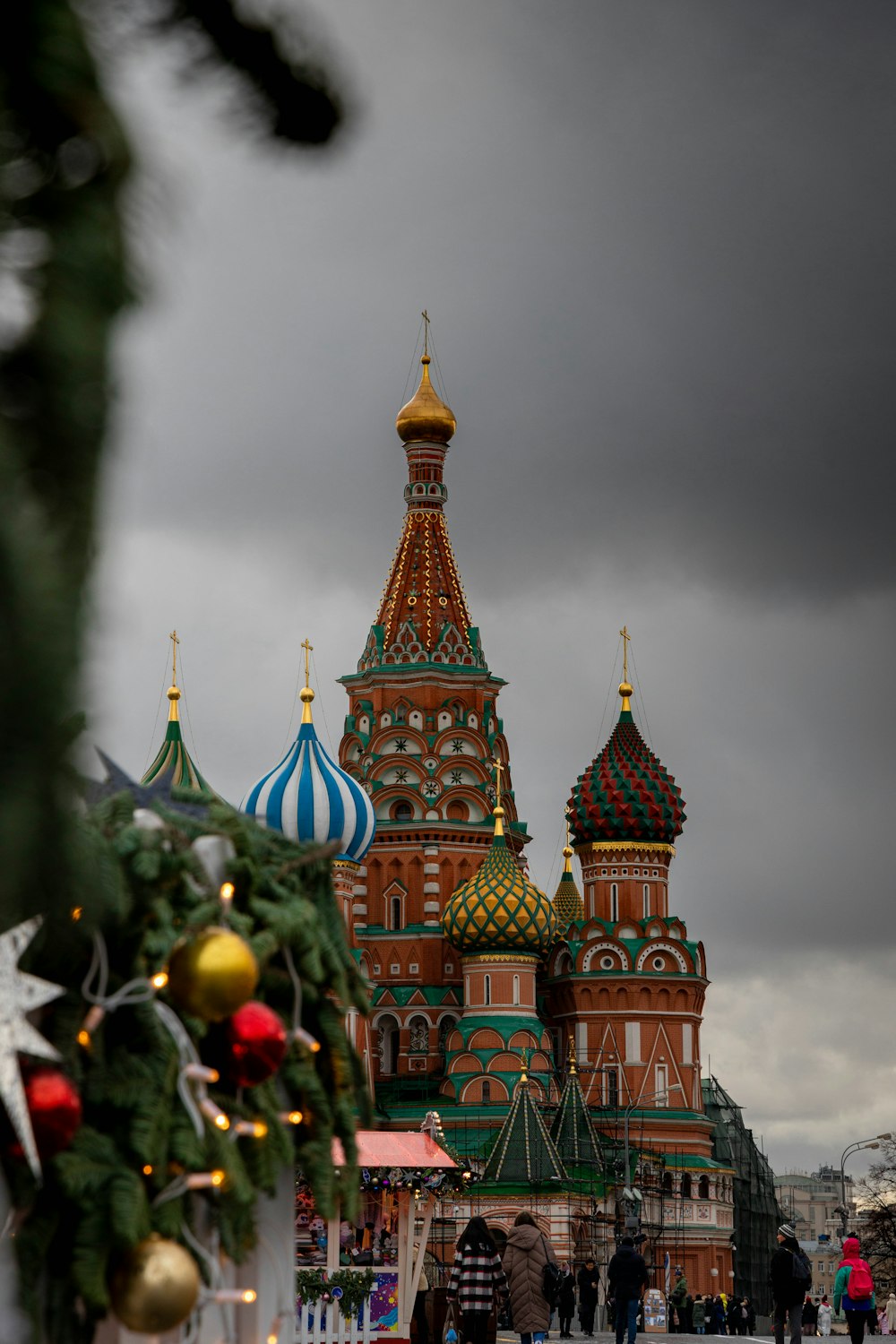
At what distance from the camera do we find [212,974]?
6.33 meters

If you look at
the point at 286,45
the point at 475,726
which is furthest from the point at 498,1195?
the point at 286,45

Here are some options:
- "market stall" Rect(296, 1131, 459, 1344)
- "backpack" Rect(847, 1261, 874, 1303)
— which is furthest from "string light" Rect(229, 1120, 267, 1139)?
"backpack" Rect(847, 1261, 874, 1303)

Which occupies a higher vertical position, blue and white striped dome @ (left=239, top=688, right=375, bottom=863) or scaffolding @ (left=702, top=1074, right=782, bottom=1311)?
blue and white striped dome @ (left=239, top=688, right=375, bottom=863)

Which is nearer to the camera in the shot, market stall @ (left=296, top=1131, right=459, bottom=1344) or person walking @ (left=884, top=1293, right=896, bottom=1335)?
market stall @ (left=296, top=1131, right=459, bottom=1344)

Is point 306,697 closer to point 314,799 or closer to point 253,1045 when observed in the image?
point 314,799

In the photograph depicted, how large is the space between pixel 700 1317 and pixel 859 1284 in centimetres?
2717

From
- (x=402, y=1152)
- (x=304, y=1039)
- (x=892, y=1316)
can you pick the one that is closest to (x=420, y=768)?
(x=892, y=1316)

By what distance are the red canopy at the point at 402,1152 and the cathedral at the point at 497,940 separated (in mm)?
30561

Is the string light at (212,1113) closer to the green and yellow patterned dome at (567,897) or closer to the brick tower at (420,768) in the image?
the brick tower at (420,768)

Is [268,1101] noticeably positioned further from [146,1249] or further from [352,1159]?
[146,1249]

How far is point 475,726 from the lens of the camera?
2478 inches

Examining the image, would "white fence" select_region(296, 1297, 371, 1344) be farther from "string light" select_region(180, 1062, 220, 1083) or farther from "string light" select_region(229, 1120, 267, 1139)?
"string light" select_region(180, 1062, 220, 1083)

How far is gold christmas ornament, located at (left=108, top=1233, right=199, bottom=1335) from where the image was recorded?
5.97 meters

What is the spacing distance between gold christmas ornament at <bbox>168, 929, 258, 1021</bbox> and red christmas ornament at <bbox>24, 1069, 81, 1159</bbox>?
537 millimetres
